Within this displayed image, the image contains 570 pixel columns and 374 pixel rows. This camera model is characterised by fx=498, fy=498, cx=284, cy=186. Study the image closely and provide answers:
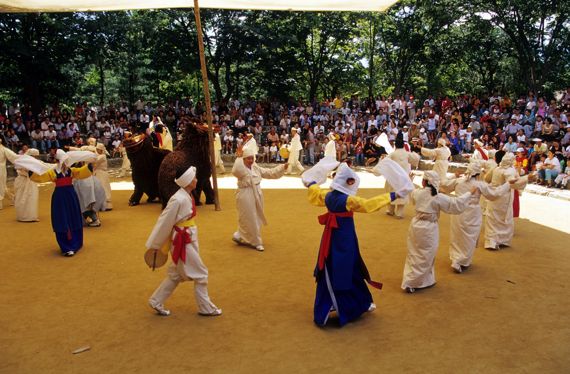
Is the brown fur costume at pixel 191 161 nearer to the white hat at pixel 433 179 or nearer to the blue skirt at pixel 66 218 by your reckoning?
the blue skirt at pixel 66 218

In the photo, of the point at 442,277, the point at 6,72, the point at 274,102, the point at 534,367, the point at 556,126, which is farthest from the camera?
the point at 274,102

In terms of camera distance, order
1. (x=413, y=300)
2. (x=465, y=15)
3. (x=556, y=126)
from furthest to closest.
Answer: (x=465, y=15) → (x=556, y=126) → (x=413, y=300)

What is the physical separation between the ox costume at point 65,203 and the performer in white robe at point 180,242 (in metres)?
2.88

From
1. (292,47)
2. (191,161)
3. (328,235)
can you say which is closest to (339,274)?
(328,235)

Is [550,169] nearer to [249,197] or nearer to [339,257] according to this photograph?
[249,197]

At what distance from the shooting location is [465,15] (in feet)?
72.2

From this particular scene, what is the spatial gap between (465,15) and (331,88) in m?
8.37

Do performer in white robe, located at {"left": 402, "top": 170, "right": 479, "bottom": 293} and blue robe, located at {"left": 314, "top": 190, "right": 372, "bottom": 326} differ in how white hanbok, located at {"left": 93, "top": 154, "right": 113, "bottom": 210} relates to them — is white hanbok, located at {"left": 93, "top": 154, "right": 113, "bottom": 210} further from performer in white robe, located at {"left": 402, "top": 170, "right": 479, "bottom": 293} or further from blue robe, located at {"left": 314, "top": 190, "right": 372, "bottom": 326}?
performer in white robe, located at {"left": 402, "top": 170, "right": 479, "bottom": 293}

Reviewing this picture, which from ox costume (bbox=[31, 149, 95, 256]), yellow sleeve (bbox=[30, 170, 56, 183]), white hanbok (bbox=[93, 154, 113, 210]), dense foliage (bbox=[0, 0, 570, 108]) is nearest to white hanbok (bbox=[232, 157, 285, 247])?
ox costume (bbox=[31, 149, 95, 256])

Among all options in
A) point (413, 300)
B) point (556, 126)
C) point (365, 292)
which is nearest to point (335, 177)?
point (365, 292)

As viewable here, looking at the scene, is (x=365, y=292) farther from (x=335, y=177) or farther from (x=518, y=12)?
(x=518, y=12)

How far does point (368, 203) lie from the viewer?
496 cm

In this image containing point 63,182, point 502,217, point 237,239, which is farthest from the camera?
point 502,217

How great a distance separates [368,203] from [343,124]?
1606 cm
